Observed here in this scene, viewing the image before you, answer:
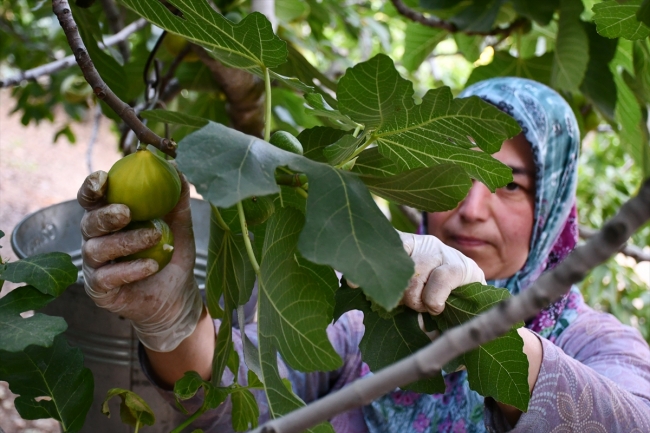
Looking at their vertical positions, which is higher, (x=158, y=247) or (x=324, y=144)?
(x=324, y=144)

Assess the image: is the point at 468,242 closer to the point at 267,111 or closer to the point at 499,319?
the point at 267,111

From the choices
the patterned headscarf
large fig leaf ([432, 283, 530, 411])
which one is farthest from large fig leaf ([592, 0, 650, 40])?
the patterned headscarf

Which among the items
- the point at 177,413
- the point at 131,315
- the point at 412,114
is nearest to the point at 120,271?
the point at 131,315

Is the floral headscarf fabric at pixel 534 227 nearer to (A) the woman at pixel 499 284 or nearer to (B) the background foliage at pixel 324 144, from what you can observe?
(A) the woman at pixel 499 284

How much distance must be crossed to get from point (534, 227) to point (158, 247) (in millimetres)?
986

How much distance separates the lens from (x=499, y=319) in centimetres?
34

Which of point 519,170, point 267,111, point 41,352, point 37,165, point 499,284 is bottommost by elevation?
point 37,165

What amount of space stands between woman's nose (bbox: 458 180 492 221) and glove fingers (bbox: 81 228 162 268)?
82 centimetres

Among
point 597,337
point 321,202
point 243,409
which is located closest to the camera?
point 321,202

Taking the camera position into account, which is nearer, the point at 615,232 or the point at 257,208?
the point at 615,232

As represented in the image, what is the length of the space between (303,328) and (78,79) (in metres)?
1.73

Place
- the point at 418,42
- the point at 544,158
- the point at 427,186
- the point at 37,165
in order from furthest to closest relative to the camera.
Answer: the point at 37,165
the point at 418,42
the point at 544,158
the point at 427,186

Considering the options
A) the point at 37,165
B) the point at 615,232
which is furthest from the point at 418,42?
the point at 37,165

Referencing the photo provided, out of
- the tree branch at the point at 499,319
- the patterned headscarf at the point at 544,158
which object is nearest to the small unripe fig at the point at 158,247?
the tree branch at the point at 499,319
